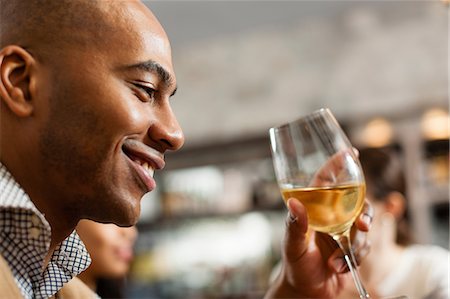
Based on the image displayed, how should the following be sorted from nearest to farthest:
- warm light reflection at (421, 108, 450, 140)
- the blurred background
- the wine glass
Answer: the wine glass, warm light reflection at (421, 108, 450, 140), the blurred background

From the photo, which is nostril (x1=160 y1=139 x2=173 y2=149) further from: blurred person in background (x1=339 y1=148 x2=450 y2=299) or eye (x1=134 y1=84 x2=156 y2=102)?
blurred person in background (x1=339 y1=148 x2=450 y2=299)

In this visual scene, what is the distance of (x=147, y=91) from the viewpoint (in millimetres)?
830

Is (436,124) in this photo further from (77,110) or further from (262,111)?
(77,110)

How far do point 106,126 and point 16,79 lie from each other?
0.39ft

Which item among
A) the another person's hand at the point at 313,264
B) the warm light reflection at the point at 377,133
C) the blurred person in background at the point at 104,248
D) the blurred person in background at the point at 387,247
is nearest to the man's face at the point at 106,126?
the another person's hand at the point at 313,264

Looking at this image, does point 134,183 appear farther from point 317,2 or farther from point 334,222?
point 317,2

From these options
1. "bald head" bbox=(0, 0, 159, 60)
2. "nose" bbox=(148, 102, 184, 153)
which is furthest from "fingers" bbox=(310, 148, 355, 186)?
"bald head" bbox=(0, 0, 159, 60)

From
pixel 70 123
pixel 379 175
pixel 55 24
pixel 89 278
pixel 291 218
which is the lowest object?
pixel 89 278

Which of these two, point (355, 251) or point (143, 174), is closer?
point (143, 174)

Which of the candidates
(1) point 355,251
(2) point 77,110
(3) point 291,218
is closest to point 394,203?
(1) point 355,251

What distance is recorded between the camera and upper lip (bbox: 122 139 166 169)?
801 mm

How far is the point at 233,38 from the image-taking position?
16.8 feet

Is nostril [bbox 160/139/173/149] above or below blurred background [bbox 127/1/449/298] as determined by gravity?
above

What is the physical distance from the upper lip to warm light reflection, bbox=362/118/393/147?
3.54 m
